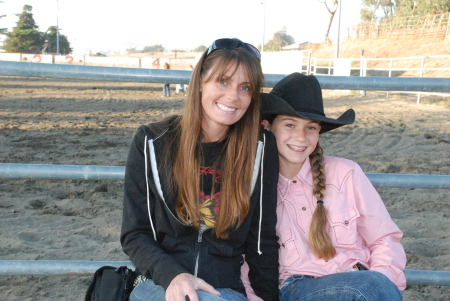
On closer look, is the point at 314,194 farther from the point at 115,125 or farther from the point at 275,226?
the point at 115,125

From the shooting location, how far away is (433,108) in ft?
35.4

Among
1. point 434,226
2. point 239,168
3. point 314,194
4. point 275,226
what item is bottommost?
point 434,226

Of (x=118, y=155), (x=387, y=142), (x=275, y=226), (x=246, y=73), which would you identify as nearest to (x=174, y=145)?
(x=246, y=73)

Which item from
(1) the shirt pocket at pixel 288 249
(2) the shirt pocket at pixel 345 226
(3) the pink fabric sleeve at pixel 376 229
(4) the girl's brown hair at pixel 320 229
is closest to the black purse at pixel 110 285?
(1) the shirt pocket at pixel 288 249

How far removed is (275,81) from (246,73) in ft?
0.55

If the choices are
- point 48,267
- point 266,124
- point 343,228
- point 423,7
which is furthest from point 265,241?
point 423,7

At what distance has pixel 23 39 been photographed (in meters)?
52.1

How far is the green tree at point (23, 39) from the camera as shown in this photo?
51.4 m

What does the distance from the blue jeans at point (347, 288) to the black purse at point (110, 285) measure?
0.62 meters

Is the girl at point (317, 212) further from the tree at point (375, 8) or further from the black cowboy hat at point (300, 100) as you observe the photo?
the tree at point (375, 8)

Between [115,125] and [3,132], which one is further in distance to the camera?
[115,125]

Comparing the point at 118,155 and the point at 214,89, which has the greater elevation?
the point at 214,89

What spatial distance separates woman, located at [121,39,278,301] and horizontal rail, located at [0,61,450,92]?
0.11m

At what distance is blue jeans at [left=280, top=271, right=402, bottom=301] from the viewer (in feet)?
4.81
